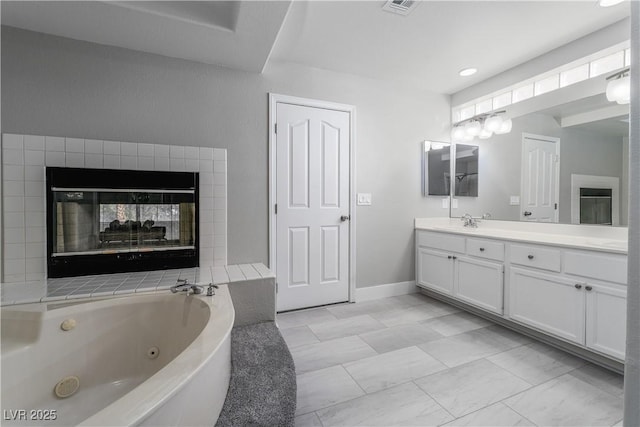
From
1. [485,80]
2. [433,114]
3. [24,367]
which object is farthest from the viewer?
[433,114]

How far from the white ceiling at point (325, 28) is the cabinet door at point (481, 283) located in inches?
71.9

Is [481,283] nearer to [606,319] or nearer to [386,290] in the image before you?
[606,319]

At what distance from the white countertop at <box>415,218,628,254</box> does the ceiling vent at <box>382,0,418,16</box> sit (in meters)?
1.83

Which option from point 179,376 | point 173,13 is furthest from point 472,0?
point 179,376

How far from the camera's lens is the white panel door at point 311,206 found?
2.65 metres

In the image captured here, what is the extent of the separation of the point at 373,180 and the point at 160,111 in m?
2.04

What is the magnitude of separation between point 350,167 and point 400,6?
4.57 ft

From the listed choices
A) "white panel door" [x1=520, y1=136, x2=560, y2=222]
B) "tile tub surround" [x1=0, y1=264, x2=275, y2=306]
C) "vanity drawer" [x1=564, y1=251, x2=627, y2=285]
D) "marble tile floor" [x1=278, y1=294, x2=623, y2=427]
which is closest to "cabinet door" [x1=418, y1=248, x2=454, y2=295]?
"marble tile floor" [x1=278, y1=294, x2=623, y2=427]

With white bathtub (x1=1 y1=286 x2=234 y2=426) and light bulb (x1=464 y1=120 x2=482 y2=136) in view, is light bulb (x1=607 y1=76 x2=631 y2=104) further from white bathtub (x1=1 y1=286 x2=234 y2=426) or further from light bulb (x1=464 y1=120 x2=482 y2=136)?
white bathtub (x1=1 y1=286 x2=234 y2=426)

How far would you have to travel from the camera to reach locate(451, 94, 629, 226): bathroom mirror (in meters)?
2.04

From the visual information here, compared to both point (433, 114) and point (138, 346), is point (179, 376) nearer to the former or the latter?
point (138, 346)

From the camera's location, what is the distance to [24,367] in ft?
4.10

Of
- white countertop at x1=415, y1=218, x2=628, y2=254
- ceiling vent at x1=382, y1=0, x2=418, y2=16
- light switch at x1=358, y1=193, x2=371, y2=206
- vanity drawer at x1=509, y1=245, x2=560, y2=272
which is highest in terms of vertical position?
ceiling vent at x1=382, y1=0, x2=418, y2=16

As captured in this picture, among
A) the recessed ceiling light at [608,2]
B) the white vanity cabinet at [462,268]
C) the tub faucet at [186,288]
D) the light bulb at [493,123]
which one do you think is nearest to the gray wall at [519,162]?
the light bulb at [493,123]
